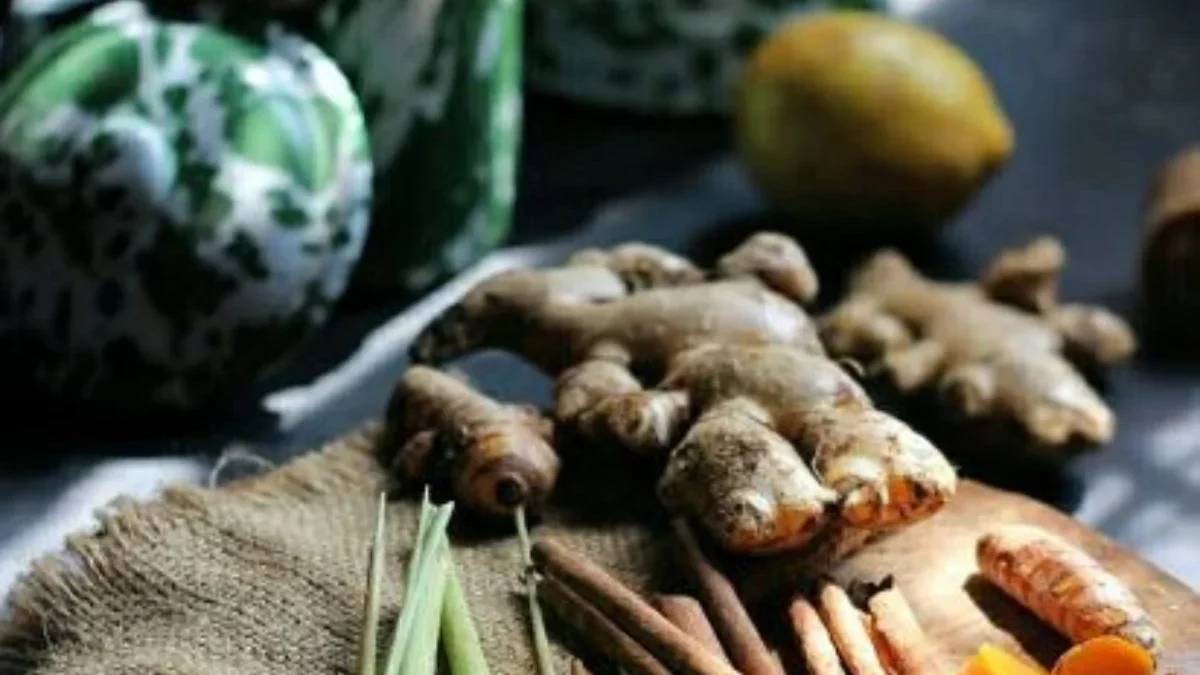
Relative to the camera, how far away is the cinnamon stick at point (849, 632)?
0.85 m

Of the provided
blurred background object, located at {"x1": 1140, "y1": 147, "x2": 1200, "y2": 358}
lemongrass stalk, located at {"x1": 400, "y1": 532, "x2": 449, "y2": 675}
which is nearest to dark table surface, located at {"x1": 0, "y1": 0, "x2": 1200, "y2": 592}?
blurred background object, located at {"x1": 1140, "y1": 147, "x2": 1200, "y2": 358}

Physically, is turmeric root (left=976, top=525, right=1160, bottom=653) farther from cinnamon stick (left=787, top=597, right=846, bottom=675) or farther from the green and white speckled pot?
the green and white speckled pot

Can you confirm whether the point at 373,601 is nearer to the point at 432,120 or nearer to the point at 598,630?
the point at 598,630

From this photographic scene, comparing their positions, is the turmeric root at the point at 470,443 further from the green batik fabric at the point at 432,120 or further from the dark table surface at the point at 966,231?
the green batik fabric at the point at 432,120

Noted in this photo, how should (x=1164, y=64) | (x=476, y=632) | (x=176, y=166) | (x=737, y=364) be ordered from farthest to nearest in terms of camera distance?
1. (x=1164, y=64)
2. (x=176, y=166)
3. (x=737, y=364)
4. (x=476, y=632)

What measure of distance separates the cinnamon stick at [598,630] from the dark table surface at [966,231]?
0.26 meters

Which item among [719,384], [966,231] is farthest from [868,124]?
[719,384]

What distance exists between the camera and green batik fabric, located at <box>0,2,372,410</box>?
110cm

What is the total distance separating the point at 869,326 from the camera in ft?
3.79

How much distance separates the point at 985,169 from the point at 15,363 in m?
0.56

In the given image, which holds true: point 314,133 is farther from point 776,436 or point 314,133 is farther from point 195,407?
point 776,436

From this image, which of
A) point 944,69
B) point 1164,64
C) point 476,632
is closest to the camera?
point 476,632

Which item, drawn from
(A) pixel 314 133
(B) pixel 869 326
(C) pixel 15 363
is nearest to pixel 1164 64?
(B) pixel 869 326

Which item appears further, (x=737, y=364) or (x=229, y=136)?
(x=229, y=136)
